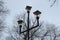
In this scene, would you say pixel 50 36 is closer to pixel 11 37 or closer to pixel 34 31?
pixel 34 31

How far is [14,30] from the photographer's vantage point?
23812 millimetres

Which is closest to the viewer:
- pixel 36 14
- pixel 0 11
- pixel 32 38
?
pixel 36 14

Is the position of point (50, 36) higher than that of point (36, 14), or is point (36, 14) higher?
point (36, 14)

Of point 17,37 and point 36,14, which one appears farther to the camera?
point 17,37

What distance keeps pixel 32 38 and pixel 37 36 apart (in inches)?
43.0

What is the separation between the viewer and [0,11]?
13.8m

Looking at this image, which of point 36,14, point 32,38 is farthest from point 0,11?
point 32,38

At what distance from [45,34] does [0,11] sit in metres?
12.1

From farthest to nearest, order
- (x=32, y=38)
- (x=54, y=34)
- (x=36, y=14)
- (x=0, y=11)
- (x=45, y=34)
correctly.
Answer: (x=54, y=34) < (x=45, y=34) < (x=32, y=38) < (x=0, y=11) < (x=36, y=14)

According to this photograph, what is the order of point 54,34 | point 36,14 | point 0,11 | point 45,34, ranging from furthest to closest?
point 54,34 → point 45,34 → point 0,11 → point 36,14

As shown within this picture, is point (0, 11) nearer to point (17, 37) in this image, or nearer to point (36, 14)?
point (36, 14)

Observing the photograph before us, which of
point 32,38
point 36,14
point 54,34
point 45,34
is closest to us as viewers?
point 36,14

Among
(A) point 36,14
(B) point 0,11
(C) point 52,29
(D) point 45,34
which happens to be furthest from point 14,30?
(A) point 36,14

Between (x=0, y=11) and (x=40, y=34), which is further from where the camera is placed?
(x=40, y=34)
